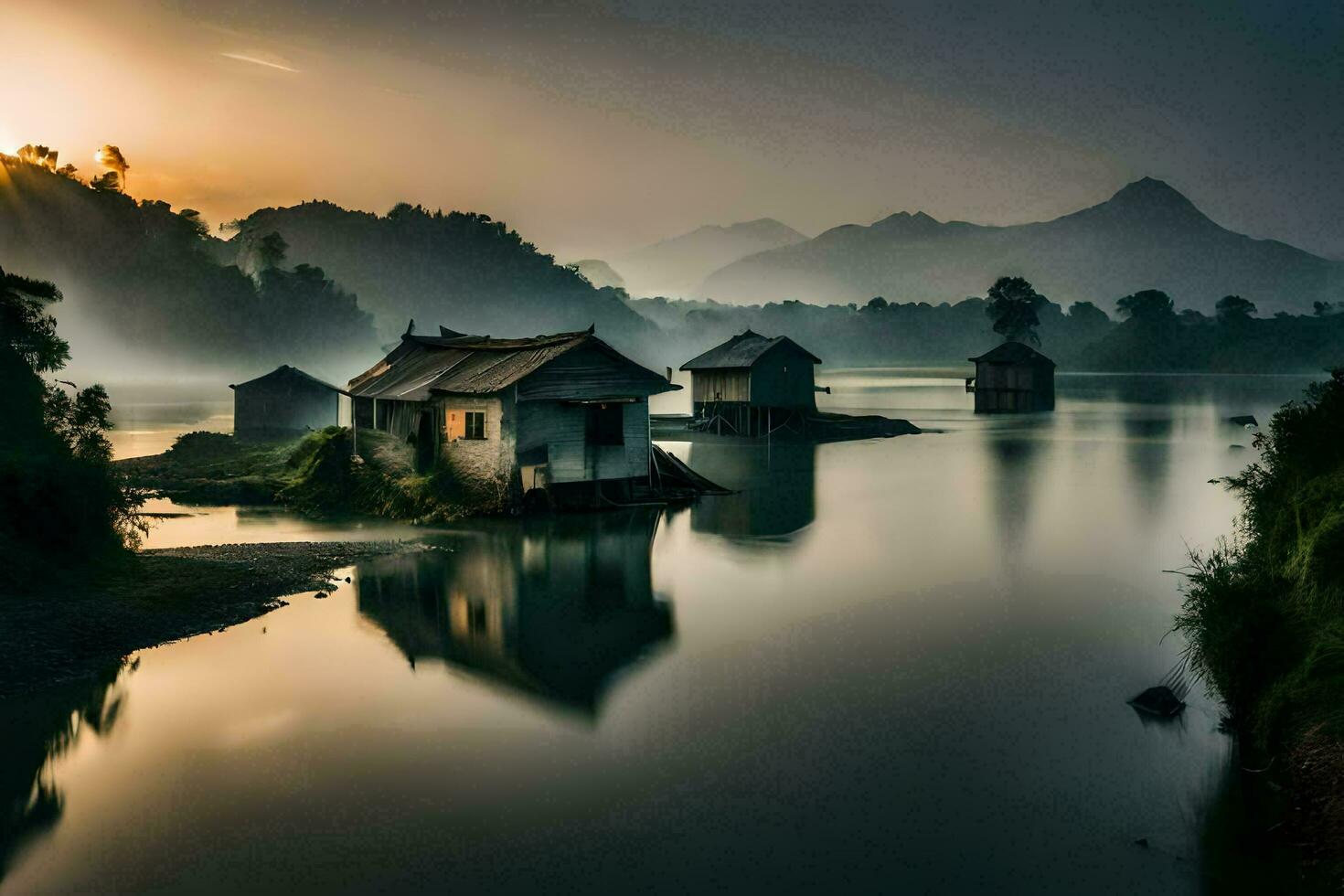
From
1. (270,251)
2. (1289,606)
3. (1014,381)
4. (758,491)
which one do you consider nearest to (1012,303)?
(1014,381)

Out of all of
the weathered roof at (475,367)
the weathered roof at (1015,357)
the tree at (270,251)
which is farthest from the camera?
the tree at (270,251)

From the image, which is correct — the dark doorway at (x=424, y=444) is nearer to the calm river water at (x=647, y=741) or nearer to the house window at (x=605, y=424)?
the house window at (x=605, y=424)

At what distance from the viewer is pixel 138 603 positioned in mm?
18266

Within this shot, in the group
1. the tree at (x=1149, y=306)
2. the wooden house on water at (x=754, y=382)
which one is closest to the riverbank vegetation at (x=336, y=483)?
the wooden house on water at (x=754, y=382)

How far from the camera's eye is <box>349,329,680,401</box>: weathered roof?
3125 centimetres

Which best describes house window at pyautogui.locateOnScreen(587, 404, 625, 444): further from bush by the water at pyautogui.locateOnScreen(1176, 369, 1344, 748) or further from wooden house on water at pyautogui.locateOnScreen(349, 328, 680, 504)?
bush by the water at pyautogui.locateOnScreen(1176, 369, 1344, 748)

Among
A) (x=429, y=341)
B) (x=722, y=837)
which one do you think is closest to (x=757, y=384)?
(x=429, y=341)

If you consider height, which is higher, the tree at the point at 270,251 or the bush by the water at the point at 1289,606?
the tree at the point at 270,251

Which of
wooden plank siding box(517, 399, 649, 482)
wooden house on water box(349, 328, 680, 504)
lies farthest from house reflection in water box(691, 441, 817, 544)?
wooden house on water box(349, 328, 680, 504)

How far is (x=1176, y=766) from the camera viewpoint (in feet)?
41.9

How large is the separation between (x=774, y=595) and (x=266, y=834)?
1383 centimetres

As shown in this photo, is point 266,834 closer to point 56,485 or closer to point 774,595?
point 56,485

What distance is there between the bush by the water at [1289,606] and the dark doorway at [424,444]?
24.0 m

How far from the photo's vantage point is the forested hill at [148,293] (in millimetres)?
147625
